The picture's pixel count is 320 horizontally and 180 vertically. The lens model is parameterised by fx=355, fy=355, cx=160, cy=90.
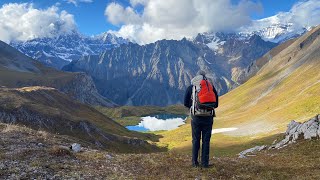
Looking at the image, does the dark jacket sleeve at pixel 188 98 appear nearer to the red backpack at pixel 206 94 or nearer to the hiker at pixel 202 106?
the hiker at pixel 202 106

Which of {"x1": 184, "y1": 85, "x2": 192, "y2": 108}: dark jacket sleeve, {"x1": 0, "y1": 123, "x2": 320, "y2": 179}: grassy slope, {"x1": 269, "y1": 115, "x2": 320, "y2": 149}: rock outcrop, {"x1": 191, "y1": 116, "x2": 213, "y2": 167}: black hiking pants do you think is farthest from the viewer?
{"x1": 269, "y1": 115, "x2": 320, "y2": 149}: rock outcrop

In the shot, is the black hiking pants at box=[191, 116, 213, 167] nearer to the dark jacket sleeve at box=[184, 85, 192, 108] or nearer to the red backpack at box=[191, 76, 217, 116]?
A: the red backpack at box=[191, 76, 217, 116]

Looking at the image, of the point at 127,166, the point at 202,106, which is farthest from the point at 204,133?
the point at 127,166

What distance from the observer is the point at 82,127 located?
9100 centimetres

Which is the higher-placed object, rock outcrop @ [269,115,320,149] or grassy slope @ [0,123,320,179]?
rock outcrop @ [269,115,320,149]

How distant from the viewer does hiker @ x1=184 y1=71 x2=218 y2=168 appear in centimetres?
1820

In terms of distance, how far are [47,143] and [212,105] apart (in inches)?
529

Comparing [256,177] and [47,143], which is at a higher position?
[47,143]

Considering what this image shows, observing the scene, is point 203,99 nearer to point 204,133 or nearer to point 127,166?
point 204,133

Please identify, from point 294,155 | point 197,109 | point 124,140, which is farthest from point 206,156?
point 124,140

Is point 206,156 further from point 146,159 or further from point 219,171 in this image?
point 146,159

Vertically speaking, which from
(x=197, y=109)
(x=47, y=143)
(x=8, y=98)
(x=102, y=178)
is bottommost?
(x=102, y=178)

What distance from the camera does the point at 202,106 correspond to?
18156mm

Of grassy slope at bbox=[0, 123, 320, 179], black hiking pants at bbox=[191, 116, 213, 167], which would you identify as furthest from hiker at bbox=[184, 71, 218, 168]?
grassy slope at bbox=[0, 123, 320, 179]
